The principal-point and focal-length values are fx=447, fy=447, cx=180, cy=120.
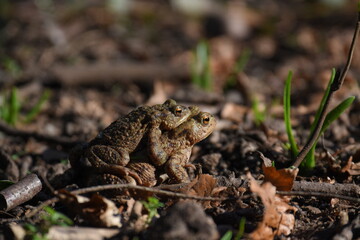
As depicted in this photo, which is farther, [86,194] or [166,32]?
[166,32]

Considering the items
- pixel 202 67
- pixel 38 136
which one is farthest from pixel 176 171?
pixel 202 67

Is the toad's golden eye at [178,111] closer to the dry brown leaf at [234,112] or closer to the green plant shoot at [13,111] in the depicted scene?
the dry brown leaf at [234,112]

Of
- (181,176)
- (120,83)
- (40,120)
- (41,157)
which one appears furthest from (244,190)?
(120,83)

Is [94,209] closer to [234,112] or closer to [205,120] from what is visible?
[205,120]

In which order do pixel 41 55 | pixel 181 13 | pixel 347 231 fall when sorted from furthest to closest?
pixel 181 13
pixel 41 55
pixel 347 231

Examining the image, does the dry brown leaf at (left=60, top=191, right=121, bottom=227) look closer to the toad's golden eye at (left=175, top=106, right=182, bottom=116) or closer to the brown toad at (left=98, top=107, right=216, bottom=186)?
the brown toad at (left=98, top=107, right=216, bottom=186)

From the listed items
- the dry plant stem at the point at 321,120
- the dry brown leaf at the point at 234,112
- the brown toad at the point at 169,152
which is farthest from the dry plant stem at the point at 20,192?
the dry brown leaf at the point at 234,112

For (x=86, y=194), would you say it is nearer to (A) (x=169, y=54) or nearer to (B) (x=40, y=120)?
(B) (x=40, y=120)
